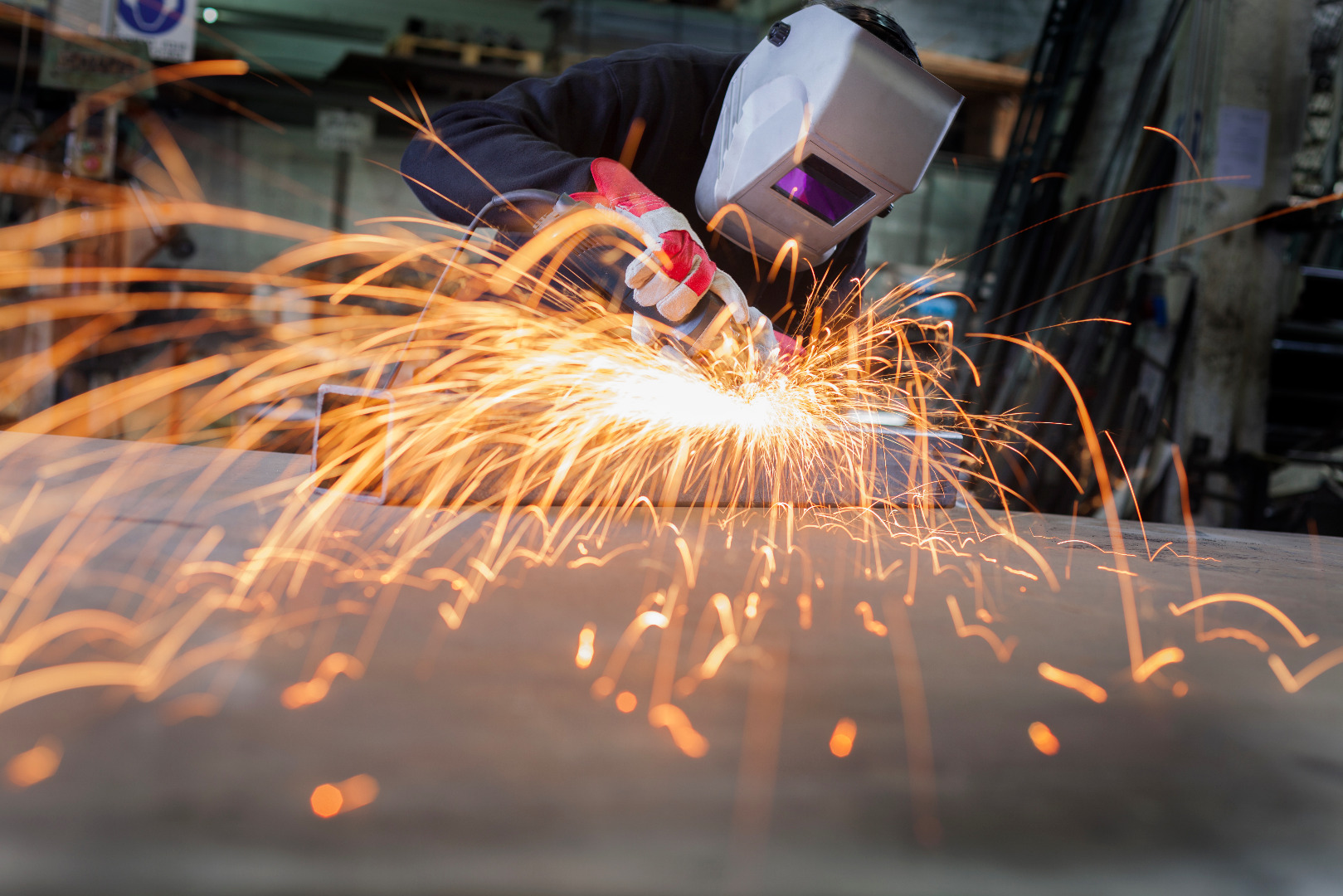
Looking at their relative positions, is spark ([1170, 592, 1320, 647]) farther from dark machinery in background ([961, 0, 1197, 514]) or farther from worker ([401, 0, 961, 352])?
dark machinery in background ([961, 0, 1197, 514])

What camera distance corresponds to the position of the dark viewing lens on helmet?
1.43 meters

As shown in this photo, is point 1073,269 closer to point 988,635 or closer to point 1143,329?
point 1143,329

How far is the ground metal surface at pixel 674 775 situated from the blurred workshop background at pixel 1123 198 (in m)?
2.53

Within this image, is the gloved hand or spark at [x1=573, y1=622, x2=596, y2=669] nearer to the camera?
spark at [x1=573, y1=622, x2=596, y2=669]

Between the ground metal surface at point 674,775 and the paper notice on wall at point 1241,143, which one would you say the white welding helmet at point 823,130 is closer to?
the ground metal surface at point 674,775

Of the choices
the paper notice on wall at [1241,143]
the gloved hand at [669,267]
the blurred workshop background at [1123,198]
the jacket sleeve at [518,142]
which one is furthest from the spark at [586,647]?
the paper notice on wall at [1241,143]

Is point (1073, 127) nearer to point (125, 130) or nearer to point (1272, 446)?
point (1272, 446)

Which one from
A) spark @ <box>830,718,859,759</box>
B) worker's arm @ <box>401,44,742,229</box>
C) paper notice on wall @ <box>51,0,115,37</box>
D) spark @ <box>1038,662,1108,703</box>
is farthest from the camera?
paper notice on wall @ <box>51,0,115,37</box>

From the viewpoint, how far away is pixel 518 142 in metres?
1.55

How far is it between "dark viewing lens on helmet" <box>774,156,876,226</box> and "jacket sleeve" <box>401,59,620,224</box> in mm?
338

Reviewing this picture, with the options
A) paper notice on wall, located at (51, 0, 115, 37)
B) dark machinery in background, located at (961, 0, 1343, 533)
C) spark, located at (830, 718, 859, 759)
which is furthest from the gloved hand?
paper notice on wall, located at (51, 0, 115, 37)

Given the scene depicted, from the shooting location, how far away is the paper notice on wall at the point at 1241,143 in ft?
11.8

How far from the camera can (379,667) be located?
58 centimetres

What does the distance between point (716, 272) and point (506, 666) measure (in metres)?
0.89
